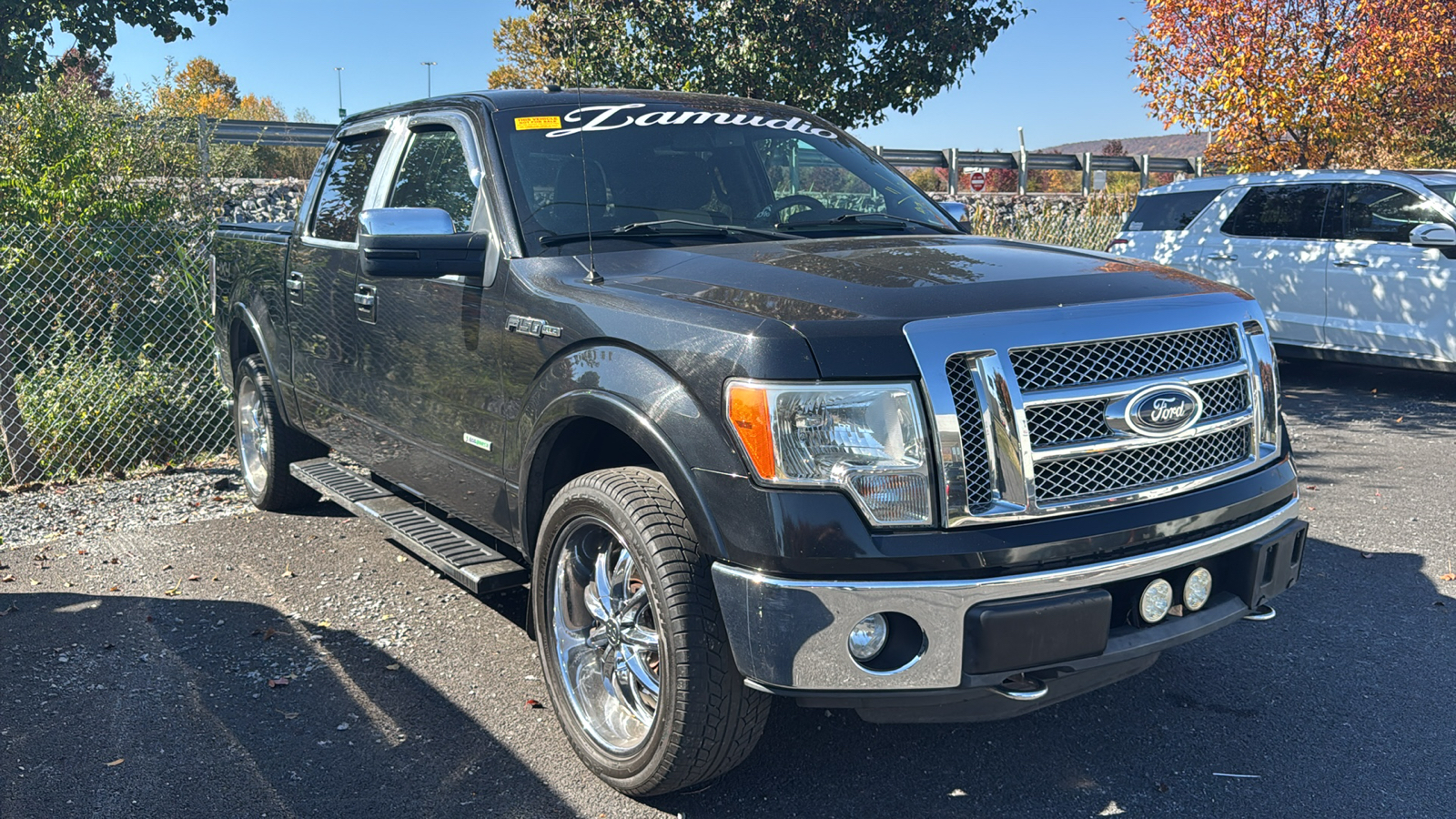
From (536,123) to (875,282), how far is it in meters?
1.66

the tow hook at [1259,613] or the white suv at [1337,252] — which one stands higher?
the white suv at [1337,252]

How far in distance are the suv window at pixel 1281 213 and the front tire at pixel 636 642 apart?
8.46 m

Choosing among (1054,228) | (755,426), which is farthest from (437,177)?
(1054,228)

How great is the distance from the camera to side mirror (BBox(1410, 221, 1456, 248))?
8.48 metres

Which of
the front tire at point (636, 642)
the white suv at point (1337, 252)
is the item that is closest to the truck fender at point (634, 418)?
the front tire at point (636, 642)

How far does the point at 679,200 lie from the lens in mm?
4016

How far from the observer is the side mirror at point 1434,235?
8.48m

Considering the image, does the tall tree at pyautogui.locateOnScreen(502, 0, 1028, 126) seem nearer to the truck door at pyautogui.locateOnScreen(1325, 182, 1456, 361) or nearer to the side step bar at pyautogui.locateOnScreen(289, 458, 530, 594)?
the truck door at pyautogui.locateOnScreen(1325, 182, 1456, 361)

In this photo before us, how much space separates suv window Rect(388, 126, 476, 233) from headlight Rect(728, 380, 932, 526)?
182cm

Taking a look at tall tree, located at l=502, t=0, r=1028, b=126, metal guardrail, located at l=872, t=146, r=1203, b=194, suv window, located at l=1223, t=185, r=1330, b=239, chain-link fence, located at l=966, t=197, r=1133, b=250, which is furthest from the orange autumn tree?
metal guardrail, located at l=872, t=146, r=1203, b=194

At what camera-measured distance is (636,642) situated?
10.4 ft

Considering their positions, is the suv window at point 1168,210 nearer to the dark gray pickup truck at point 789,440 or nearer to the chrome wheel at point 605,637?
the dark gray pickup truck at point 789,440

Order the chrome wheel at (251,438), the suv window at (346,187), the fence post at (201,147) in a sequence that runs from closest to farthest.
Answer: the suv window at (346,187) < the chrome wheel at (251,438) < the fence post at (201,147)

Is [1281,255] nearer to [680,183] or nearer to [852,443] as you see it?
[680,183]
